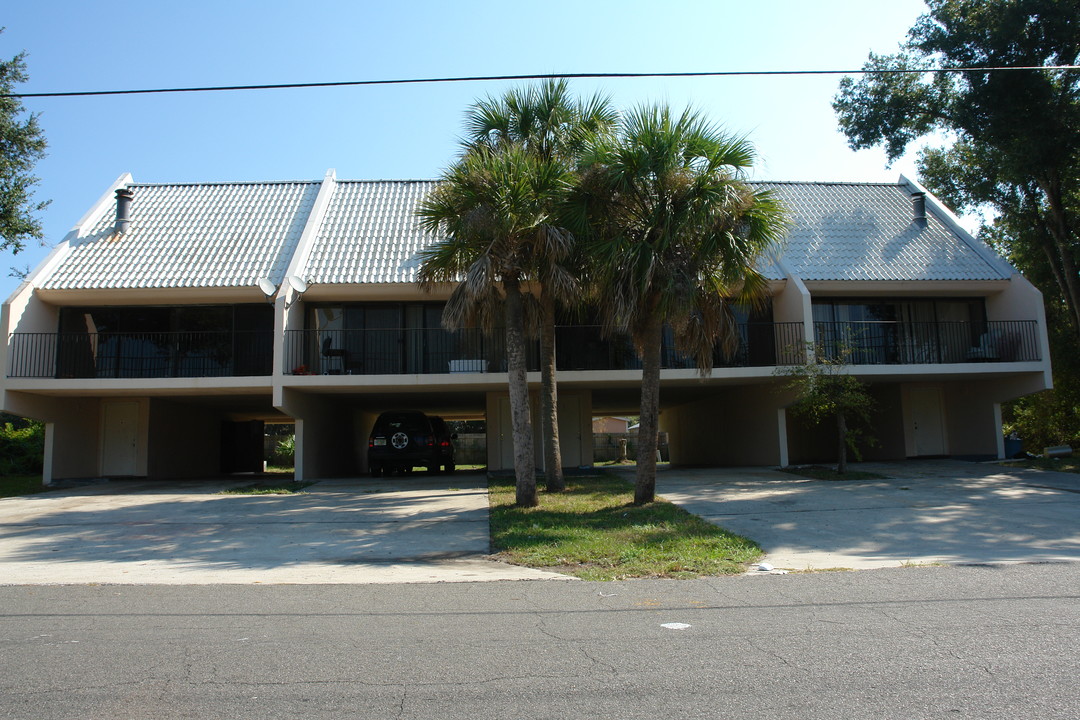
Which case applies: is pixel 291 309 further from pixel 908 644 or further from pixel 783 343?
pixel 908 644

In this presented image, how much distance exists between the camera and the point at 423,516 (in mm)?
13008

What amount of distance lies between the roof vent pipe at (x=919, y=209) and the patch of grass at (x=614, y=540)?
14.9 m

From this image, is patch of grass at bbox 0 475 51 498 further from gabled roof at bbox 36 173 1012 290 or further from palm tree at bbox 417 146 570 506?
palm tree at bbox 417 146 570 506

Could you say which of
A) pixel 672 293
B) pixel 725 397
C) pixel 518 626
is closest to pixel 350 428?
pixel 725 397

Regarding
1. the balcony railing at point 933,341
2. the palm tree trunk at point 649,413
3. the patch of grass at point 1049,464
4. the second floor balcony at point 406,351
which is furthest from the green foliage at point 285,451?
the patch of grass at point 1049,464

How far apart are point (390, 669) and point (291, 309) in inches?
590

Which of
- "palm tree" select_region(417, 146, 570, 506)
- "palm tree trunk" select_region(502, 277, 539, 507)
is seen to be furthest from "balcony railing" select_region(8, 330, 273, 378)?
"palm tree trunk" select_region(502, 277, 539, 507)

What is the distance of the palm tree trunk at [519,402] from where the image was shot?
13250 mm

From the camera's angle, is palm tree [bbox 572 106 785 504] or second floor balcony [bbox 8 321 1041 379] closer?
palm tree [bbox 572 106 785 504]

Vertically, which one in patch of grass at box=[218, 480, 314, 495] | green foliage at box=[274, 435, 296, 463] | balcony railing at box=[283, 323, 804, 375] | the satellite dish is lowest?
patch of grass at box=[218, 480, 314, 495]

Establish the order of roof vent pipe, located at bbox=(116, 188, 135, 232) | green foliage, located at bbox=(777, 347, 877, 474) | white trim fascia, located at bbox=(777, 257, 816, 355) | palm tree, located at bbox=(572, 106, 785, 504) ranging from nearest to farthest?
palm tree, located at bbox=(572, 106, 785, 504) < green foliage, located at bbox=(777, 347, 877, 474) < white trim fascia, located at bbox=(777, 257, 816, 355) < roof vent pipe, located at bbox=(116, 188, 135, 232)

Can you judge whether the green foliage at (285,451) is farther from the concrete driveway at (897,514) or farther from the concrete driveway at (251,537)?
the concrete driveway at (897,514)

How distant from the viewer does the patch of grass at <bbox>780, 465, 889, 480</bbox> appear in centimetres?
1683

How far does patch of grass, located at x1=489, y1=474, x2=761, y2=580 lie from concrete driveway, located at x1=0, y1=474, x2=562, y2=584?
0.43 metres
